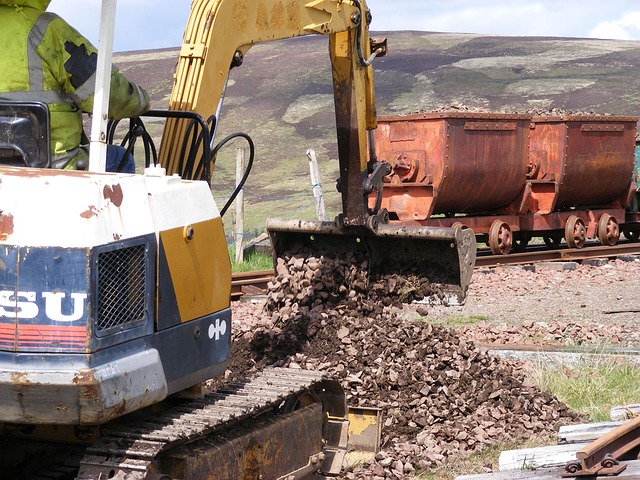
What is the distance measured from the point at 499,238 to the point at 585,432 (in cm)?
1088

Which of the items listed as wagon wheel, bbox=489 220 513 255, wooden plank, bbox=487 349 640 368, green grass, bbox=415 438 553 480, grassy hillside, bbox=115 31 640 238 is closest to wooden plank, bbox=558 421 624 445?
green grass, bbox=415 438 553 480

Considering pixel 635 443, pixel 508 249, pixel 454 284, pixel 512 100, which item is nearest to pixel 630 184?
pixel 508 249

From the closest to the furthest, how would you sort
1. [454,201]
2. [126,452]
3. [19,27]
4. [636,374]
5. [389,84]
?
[126,452] → [19,27] → [636,374] → [454,201] → [389,84]

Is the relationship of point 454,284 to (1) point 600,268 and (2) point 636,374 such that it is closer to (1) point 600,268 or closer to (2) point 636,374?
(2) point 636,374

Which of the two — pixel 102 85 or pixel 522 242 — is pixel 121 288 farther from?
pixel 522 242

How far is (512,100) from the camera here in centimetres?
4075

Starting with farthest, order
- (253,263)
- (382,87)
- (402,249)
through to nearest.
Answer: (382,87)
(253,263)
(402,249)

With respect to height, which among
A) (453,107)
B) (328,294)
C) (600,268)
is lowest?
(600,268)

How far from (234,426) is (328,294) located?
3993 mm

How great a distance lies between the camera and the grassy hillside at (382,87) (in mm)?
33281

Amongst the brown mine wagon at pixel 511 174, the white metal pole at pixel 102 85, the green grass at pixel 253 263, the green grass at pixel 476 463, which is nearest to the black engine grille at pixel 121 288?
the white metal pole at pixel 102 85

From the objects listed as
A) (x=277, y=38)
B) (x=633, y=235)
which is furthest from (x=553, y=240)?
(x=277, y=38)

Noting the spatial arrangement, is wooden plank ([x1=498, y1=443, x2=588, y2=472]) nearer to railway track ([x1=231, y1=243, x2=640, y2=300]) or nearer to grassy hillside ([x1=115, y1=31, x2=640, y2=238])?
railway track ([x1=231, y1=243, x2=640, y2=300])

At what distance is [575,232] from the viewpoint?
18.0m
